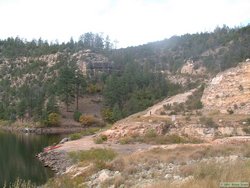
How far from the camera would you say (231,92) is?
53094mm

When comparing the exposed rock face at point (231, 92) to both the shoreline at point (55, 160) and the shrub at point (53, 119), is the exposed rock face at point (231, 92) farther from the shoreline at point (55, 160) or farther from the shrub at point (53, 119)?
the shrub at point (53, 119)

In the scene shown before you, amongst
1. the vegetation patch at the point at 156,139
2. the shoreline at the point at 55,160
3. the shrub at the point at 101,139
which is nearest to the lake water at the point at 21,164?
the shoreline at the point at 55,160

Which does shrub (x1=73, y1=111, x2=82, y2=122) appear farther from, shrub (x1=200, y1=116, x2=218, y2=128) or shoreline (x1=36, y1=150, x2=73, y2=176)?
shrub (x1=200, y1=116, x2=218, y2=128)

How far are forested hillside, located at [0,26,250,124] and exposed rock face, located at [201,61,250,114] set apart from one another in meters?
14.1

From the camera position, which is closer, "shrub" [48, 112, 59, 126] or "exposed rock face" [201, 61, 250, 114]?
"exposed rock face" [201, 61, 250, 114]

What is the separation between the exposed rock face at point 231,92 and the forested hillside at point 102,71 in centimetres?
1410

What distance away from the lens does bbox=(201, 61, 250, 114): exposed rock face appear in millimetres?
49203

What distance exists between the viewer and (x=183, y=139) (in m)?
42.6

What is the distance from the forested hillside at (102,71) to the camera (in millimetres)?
95000

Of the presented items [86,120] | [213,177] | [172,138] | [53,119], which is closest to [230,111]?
[172,138]

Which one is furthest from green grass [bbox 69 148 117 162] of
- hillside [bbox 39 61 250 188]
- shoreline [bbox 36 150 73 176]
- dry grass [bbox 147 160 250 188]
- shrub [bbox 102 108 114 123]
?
shrub [bbox 102 108 114 123]

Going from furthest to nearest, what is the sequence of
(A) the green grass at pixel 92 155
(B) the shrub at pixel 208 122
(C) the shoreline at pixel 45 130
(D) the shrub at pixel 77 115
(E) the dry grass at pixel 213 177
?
(D) the shrub at pixel 77 115
(C) the shoreline at pixel 45 130
(B) the shrub at pixel 208 122
(A) the green grass at pixel 92 155
(E) the dry grass at pixel 213 177

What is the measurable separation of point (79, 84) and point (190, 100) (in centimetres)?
4960

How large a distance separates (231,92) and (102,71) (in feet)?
256
